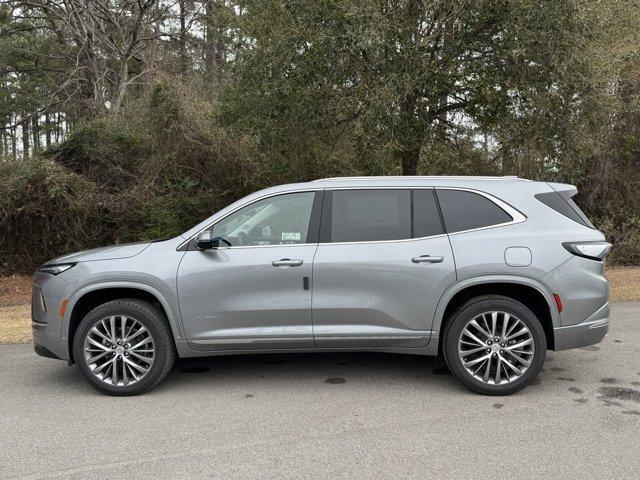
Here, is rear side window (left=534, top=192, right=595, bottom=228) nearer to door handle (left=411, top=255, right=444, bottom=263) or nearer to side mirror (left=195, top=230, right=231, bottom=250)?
door handle (left=411, top=255, right=444, bottom=263)

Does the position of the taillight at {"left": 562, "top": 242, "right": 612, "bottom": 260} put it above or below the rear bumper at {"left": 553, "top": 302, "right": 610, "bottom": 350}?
above

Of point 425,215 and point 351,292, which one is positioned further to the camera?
point 425,215

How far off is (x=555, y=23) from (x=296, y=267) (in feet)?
19.7

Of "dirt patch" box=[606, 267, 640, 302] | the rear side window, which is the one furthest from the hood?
"dirt patch" box=[606, 267, 640, 302]

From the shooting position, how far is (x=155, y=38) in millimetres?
17969

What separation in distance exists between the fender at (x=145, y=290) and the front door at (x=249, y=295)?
0.08 m

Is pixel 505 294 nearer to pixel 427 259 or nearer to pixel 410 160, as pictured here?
pixel 427 259

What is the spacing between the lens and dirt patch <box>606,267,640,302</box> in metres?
8.93

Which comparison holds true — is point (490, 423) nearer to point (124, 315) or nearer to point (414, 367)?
point (414, 367)

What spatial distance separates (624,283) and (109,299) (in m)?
9.24

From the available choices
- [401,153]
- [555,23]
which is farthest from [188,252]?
[555,23]

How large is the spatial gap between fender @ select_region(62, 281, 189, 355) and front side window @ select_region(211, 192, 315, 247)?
0.69 meters

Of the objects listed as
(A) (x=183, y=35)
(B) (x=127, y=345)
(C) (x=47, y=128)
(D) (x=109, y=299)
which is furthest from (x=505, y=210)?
(C) (x=47, y=128)

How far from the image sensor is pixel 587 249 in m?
4.58
